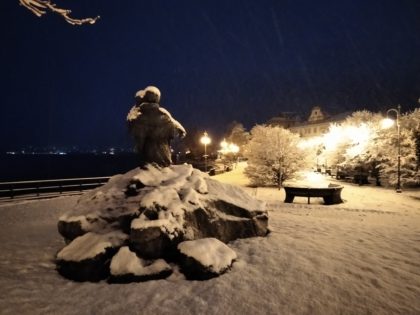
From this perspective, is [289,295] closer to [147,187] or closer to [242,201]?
[242,201]

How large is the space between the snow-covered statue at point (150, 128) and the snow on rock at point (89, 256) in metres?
2.90

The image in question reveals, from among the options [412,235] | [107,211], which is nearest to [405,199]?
[412,235]

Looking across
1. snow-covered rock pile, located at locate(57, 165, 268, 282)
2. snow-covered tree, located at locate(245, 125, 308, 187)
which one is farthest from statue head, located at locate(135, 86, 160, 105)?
snow-covered tree, located at locate(245, 125, 308, 187)

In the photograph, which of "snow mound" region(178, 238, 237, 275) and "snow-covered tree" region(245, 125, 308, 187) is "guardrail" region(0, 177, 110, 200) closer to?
"snow-covered tree" region(245, 125, 308, 187)

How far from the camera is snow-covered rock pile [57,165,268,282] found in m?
5.75

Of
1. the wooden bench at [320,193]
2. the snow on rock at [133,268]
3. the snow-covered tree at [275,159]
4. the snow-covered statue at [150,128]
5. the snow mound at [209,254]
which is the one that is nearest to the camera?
the snow on rock at [133,268]

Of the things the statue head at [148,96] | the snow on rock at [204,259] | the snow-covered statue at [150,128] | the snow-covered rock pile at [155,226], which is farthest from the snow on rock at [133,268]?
the statue head at [148,96]

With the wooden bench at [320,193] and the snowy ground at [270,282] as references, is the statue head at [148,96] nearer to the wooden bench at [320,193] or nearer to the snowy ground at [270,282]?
the snowy ground at [270,282]

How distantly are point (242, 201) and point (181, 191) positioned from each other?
1.84m

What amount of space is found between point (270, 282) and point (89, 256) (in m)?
3.54

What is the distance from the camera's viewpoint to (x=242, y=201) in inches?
327

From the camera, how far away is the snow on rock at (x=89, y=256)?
5.72 metres

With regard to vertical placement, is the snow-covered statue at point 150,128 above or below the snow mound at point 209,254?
above

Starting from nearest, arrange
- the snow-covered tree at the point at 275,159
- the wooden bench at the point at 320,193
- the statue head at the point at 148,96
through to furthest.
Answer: the statue head at the point at 148,96
the wooden bench at the point at 320,193
the snow-covered tree at the point at 275,159
